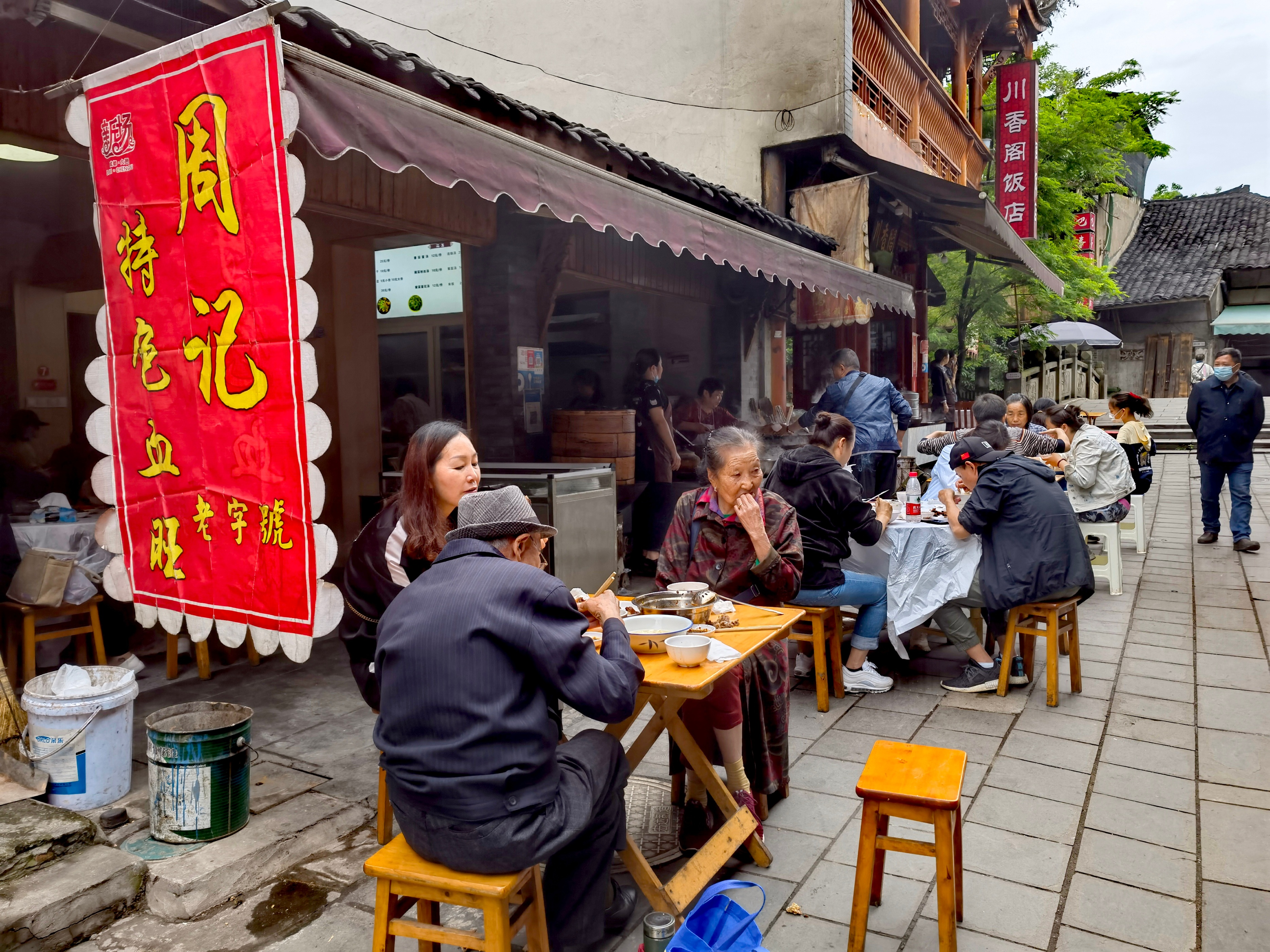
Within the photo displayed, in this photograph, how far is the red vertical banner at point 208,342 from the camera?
10.5 ft

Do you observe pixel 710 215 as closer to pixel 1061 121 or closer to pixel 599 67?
pixel 599 67

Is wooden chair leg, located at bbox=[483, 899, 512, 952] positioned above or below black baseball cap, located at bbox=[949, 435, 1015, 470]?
below

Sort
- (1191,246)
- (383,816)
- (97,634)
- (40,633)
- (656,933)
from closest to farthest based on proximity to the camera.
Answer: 1. (656,933)
2. (383,816)
3. (40,633)
4. (97,634)
5. (1191,246)

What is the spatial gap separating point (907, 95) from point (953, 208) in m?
3.07

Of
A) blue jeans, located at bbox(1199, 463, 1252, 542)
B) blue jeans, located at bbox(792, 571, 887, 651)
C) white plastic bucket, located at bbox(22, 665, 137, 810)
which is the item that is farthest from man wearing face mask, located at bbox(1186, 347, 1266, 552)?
white plastic bucket, located at bbox(22, 665, 137, 810)

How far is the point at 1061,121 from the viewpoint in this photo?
58.4 ft

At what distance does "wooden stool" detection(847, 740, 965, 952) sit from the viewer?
2.61 metres

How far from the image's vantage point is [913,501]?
20.9 ft

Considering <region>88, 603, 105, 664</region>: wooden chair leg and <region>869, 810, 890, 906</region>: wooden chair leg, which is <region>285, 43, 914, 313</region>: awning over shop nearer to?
<region>869, 810, 890, 906</region>: wooden chair leg

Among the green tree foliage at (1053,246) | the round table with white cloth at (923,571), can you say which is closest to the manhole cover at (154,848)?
the round table with white cloth at (923,571)

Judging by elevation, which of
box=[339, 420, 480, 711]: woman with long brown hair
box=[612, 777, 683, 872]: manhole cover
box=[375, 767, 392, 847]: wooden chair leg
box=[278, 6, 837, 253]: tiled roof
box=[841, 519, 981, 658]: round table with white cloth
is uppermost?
box=[278, 6, 837, 253]: tiled roof

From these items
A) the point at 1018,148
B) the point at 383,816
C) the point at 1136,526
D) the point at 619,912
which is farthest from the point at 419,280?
the point at 1018,148

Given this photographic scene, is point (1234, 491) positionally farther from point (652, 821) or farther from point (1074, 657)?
point (652, 821)

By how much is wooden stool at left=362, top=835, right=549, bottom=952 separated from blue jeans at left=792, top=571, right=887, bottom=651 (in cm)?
293
